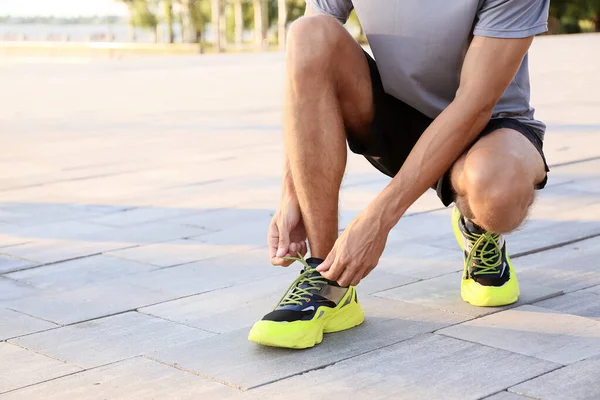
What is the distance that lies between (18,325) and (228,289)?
27.6 inches

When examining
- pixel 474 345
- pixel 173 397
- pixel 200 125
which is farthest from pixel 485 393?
pixel 200 125

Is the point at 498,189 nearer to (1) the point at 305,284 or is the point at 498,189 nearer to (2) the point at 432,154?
(2) the point at 432,154

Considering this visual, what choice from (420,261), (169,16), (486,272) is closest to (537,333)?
(486,272)

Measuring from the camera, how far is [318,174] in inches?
109

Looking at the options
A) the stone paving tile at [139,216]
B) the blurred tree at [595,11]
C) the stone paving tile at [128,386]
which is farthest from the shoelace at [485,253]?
the blurred tree at [595,11]

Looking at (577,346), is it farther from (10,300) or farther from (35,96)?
(35,96)

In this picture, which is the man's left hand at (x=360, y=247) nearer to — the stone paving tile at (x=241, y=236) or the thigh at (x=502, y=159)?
the thigh at (x=502, y=159)

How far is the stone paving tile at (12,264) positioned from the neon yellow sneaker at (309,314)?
4.26ft

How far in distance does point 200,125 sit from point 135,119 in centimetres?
82

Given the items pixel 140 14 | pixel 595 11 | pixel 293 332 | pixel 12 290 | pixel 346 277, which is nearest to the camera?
pixel 346 277

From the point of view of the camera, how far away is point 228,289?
10.9 feet

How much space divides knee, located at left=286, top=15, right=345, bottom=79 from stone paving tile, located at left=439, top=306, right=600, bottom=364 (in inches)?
32.3

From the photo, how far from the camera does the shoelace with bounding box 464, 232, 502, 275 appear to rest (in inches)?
121

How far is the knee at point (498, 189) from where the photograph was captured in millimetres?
2676
